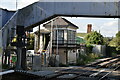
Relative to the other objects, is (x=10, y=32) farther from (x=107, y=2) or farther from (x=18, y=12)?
(x=107, y=2)

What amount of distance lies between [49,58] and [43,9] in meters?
12.8

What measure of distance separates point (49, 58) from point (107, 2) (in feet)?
46.1

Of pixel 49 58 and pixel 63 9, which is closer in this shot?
pixel 63 9

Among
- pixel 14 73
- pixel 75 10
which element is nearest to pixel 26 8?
pixel 75 10

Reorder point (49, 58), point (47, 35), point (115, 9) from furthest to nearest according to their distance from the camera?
point (47, 35) → point (49, 58) → point (115, 9)

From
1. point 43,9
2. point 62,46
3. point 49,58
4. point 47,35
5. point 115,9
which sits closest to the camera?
point 115,9

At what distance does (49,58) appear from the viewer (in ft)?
79.0

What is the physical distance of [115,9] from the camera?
36.3 feet

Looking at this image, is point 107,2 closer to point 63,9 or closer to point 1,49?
point 63,9

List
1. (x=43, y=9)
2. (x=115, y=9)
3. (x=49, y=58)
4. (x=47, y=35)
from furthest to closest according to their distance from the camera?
1. (x=47, y=35)
2. (x=49, y=58)
3. (x=43, y=9)
4. (x=115, y=9)

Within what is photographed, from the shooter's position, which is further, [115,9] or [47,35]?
[47,35]

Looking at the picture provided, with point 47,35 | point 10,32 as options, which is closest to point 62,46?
point 47,35

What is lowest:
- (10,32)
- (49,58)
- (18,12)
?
(49,58)

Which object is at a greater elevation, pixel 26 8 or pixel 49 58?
pixel 26 8
